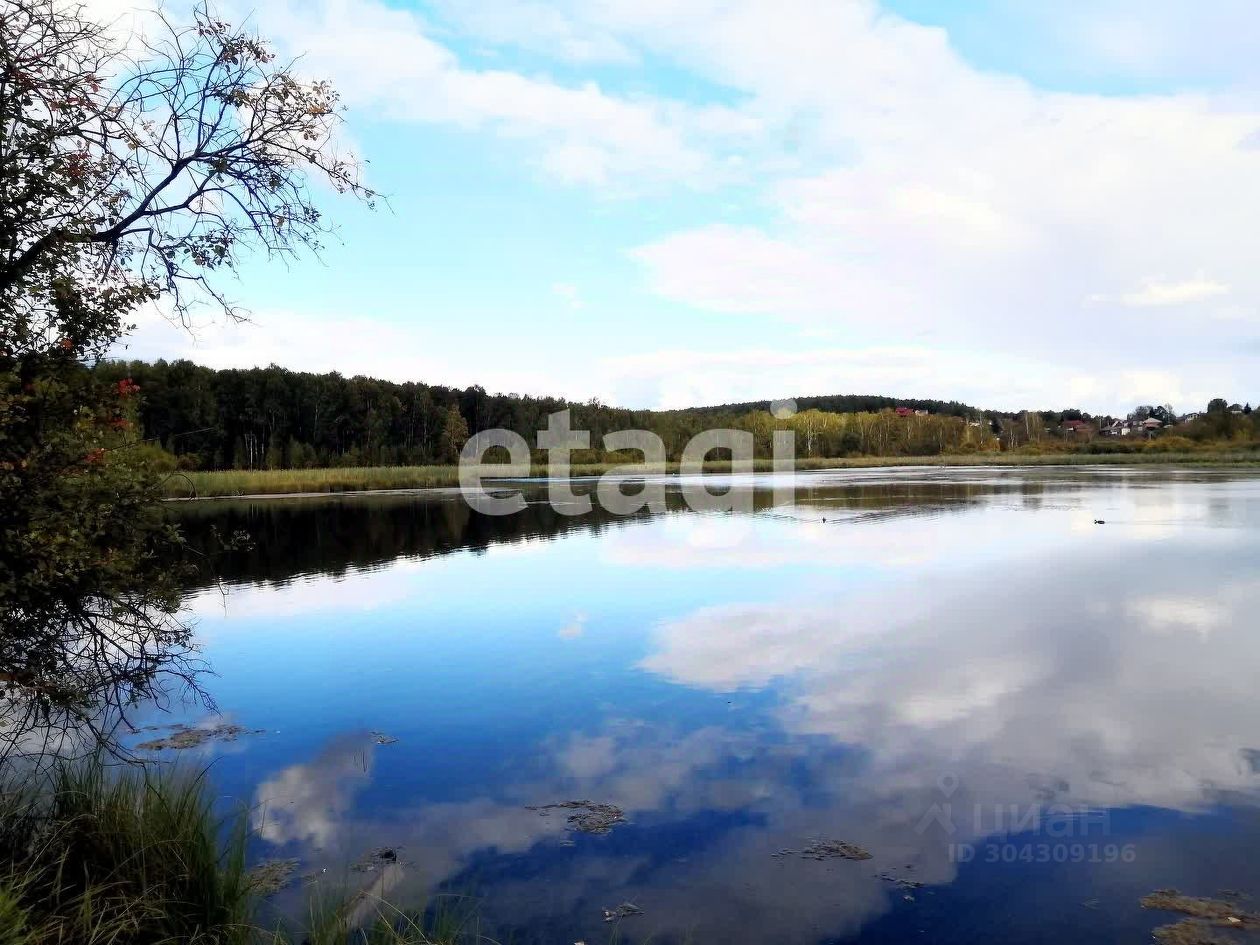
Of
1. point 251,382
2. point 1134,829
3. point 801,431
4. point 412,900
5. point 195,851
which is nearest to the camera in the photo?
point 195,851

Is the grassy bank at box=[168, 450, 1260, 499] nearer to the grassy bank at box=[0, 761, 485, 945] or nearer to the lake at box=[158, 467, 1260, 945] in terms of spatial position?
the lake at box=[158, 467, 1260, 945]

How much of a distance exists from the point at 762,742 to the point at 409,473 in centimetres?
4853

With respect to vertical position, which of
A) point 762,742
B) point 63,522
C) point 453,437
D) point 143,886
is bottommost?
point 762,742

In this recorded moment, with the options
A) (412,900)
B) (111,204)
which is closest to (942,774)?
(412,900)

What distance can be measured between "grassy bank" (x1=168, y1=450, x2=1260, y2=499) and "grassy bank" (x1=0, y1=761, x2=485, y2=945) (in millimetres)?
18122

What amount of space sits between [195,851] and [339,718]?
388cm

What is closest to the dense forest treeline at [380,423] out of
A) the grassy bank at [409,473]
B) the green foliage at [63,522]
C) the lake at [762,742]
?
the grassy bank at [409,473]

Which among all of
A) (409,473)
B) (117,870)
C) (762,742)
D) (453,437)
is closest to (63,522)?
(117,870)

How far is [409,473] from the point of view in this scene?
175ft

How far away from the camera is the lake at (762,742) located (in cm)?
482

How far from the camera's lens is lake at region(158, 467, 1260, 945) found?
190 inches

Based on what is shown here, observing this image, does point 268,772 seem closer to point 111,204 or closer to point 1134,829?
point 111,204

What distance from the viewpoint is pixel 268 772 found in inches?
266

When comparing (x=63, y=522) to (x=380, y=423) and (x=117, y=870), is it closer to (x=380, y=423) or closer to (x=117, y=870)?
(x=117, y=870)
